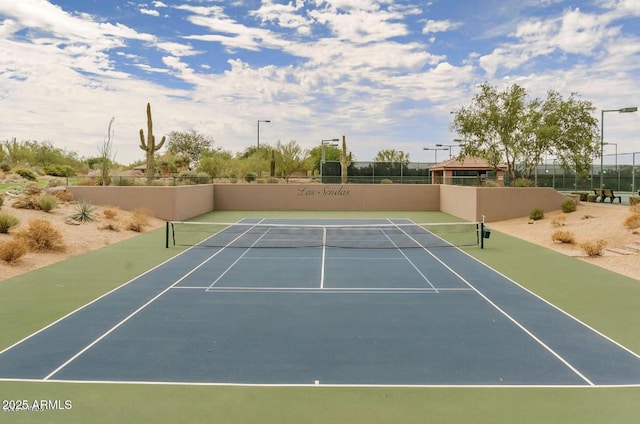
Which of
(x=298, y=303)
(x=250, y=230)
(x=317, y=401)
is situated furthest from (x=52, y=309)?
(x=250, y=230)

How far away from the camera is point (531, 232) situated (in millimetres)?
24828

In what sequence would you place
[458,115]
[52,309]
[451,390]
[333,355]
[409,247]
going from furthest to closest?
[458,115] < [409,247] < [52,309] < [333,355] < [451,390]

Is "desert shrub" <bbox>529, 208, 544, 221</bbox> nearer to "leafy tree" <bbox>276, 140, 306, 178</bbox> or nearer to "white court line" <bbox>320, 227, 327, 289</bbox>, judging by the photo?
"white court line" <bbox>320, 227, 327, 289</bbox>

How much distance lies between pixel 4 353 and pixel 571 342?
9443 mm

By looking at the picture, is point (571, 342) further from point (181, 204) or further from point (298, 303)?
point (181, 204)

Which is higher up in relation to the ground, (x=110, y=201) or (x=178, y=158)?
(x=178, y=158)

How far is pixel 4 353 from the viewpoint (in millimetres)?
8312

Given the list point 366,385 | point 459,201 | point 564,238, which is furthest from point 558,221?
point 366,385

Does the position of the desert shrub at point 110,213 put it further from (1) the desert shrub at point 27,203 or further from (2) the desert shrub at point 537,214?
(2) the desert shrub at point 537,214

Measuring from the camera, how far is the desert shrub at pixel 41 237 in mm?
17766

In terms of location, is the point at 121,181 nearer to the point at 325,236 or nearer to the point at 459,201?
the point at 325,236

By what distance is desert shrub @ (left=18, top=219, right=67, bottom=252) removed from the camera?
17.8m

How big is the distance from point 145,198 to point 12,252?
14522 mm

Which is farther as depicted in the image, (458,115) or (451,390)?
(458,115)
